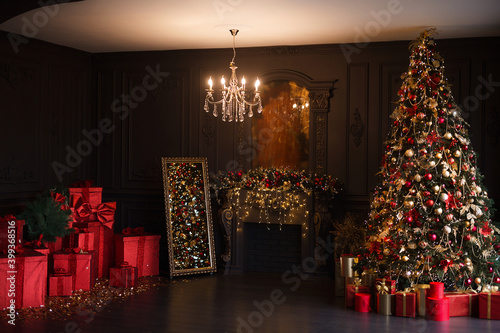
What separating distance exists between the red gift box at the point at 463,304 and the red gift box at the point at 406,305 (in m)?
0.34

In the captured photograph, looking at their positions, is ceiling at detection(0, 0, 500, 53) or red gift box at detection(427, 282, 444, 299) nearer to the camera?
red gift box at detection(427, 282, 444, 299)

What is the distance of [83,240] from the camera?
22.1 ft

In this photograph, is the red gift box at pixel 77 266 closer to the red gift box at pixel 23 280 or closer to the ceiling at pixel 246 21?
the red gift box at pixel 23 280

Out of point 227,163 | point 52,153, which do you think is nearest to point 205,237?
point 227,163

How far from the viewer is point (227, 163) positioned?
Result: 26.1ft

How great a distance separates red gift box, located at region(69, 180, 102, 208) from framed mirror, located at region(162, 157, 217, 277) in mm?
872

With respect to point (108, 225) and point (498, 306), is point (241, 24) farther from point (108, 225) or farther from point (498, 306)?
point (498, 306)

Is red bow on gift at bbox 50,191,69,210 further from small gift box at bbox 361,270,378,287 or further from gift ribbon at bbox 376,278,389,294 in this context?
gift ribbon at bbox 376,278,389,294

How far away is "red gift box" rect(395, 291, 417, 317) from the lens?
18.4ft

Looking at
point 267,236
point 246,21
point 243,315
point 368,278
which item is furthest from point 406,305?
point 246,21

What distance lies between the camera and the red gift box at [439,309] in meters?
5.49

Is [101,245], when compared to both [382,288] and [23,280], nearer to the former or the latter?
[23,280]

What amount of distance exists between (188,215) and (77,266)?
1.67 meters

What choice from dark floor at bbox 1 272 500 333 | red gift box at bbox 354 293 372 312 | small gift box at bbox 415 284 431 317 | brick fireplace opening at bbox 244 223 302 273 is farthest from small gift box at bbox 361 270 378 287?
brick fireplace opening at bbox 244 223 302 273
